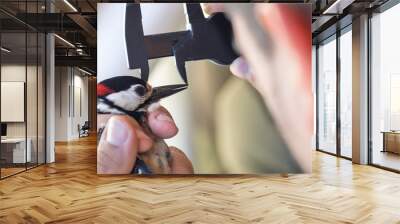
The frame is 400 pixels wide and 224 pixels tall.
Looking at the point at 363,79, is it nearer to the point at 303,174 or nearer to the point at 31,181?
the point at 303,174

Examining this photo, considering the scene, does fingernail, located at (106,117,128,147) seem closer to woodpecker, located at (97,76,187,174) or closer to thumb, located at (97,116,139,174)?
thumb, located at (97,116,139,174)

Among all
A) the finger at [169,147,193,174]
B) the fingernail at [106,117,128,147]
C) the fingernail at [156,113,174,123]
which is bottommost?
the finger at [169,147,193,174]

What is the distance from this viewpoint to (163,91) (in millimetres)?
6625

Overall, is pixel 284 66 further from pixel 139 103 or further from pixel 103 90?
pixel 103 90

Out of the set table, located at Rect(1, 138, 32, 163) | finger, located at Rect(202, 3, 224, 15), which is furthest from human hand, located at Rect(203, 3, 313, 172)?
table, located at Rect(1, 138, 32, 163)

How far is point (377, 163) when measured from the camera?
8094mm

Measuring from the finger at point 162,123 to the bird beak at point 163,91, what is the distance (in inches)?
7.2

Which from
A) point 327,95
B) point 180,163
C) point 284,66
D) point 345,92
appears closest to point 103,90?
point 180,163

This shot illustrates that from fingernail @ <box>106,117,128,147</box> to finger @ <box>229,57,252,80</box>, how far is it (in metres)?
2.11

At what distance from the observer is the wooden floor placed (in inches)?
160

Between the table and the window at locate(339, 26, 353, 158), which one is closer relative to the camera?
the table

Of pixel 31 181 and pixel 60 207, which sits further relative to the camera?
pixel 31 181

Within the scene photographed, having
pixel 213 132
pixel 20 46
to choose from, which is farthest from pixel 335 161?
pixel 20 46

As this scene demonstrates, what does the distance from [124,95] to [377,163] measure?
5398mm
